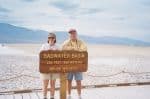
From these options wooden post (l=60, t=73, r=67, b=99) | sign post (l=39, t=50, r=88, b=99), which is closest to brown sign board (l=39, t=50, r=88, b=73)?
sign post (l=39, t=50, r=88, b=99)

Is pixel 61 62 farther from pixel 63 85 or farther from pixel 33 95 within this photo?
→ pixel 33 95

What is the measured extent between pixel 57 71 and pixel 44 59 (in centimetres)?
23

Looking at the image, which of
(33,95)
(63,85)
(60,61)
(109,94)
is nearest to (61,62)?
(60,61)

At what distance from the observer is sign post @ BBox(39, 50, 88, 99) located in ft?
18.2

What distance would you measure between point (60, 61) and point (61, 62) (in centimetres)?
2

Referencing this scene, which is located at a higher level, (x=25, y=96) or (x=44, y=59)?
(x=44, y=59)

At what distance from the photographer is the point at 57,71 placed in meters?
5.58

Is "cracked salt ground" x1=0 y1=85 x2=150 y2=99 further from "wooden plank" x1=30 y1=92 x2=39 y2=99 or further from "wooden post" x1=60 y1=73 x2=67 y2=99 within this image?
"wooden post" x1=60 y1=73 x2=67 y2=99

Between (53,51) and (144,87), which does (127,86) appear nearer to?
(144,87)

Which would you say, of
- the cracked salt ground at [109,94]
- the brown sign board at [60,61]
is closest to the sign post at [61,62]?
the brown sign board at [60,61]

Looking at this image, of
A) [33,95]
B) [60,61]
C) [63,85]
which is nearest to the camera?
[60,61]

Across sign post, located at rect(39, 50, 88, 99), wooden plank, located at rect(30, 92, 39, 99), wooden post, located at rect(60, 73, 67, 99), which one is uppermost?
sign post, located at rect(39, 50, 88, 99)

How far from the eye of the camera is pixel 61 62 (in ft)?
18.3

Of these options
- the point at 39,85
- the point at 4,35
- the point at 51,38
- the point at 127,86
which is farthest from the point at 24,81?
the point at 4,35
